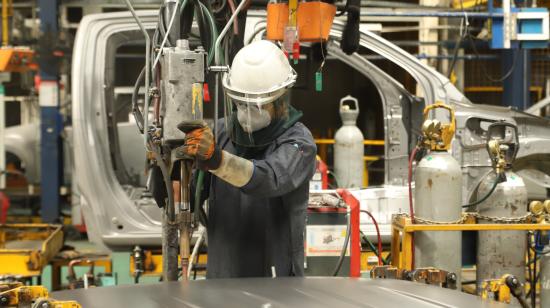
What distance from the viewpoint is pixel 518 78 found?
8172mm

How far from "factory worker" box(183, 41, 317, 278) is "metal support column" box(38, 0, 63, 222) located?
16.7 ft

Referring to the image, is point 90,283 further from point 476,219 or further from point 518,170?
point 518,170

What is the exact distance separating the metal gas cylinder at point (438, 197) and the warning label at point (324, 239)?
37 cm

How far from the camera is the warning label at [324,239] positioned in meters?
4.05

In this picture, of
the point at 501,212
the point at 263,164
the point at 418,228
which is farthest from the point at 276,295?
the point at 501,212

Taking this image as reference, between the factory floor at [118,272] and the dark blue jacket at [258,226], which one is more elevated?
the dark blue jacket at [258,226]

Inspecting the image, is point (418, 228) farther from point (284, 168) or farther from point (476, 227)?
point (284, 168)

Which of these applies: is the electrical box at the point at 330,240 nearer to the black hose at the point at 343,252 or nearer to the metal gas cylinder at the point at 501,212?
the black hose at the point at 343,252

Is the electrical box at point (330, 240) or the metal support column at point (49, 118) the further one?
the metal support column at point (49, 118)

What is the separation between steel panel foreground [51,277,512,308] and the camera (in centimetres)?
221

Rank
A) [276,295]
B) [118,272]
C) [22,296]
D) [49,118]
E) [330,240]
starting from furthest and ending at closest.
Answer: [49,118] → [118,272] → [330,240] → [276,295] → [22,296]

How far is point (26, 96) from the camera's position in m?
10.1

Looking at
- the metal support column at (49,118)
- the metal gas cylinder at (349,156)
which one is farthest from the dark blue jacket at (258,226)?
the metal support column at (49,118)

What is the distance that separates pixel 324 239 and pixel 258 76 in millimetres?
1414
